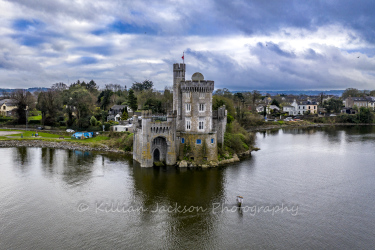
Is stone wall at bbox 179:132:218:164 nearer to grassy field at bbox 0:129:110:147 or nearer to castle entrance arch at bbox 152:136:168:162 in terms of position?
castle entrance arch at bbox 152:136:168:162

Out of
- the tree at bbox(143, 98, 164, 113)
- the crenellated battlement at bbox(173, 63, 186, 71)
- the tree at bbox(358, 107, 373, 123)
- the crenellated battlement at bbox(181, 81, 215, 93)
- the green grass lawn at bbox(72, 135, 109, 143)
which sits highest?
the crenellated battlement at bbox(173, 63, 186, 71)

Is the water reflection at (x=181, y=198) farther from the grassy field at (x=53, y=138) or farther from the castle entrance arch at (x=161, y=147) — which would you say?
the grassy field at (x=53, y=138)

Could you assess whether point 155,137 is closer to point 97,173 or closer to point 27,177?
point 97,173

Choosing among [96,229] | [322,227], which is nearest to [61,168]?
[96,229]

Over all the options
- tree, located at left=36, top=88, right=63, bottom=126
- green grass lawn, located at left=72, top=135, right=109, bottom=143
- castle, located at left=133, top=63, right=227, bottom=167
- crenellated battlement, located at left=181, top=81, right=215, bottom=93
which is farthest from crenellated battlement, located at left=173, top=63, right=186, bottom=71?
tree, located at left=36, top=88, right=63, bottom=126

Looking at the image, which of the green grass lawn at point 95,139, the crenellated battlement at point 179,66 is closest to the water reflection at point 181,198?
the crenellated battlement at point 179,66

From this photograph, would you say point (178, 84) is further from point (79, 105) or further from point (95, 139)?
point (79, 105)

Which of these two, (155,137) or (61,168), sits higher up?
(155,137)

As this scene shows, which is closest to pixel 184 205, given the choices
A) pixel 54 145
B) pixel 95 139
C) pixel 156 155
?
pixel 156 155
